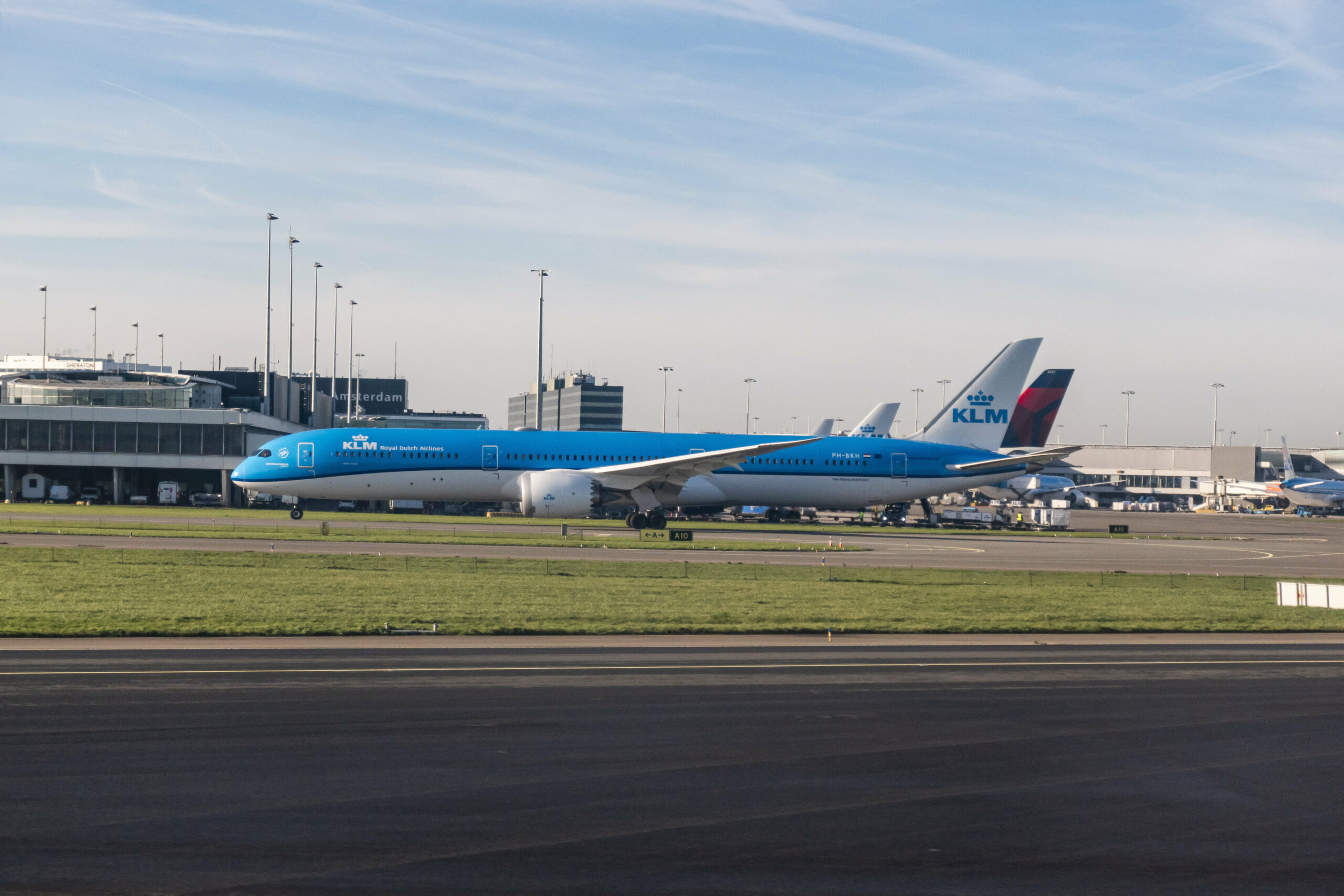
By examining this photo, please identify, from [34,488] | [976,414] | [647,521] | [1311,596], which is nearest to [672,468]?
[647,521]

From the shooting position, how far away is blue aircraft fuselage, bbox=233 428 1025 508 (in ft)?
182

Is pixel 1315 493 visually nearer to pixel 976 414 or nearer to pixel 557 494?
pixel 976 414

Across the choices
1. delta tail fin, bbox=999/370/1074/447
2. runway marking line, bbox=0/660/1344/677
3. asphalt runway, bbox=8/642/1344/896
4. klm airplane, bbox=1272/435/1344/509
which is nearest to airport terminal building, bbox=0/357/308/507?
delta tail fin, bbox=999/370/1074/447

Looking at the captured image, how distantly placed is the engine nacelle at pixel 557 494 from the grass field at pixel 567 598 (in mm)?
15365

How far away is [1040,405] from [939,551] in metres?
23.3

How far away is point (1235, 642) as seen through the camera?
75.4 ft

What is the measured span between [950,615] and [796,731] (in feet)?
43.9

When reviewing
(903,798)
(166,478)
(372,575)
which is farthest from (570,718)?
(166,478)

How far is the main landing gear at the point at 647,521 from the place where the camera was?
56.2 m

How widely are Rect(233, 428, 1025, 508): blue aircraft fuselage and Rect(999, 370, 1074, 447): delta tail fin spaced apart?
17.2ft

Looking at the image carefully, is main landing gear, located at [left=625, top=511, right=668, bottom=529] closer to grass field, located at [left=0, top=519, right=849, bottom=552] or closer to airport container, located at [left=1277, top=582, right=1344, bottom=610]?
grass field, located at [left=0, top=519, right=849, bottom=552]

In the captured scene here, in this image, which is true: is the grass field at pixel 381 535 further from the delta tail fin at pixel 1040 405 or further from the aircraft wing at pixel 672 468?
the delta tail fin at pixel 1040 405

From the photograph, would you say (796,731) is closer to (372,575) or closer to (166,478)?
(372,575)

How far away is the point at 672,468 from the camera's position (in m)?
55.2
